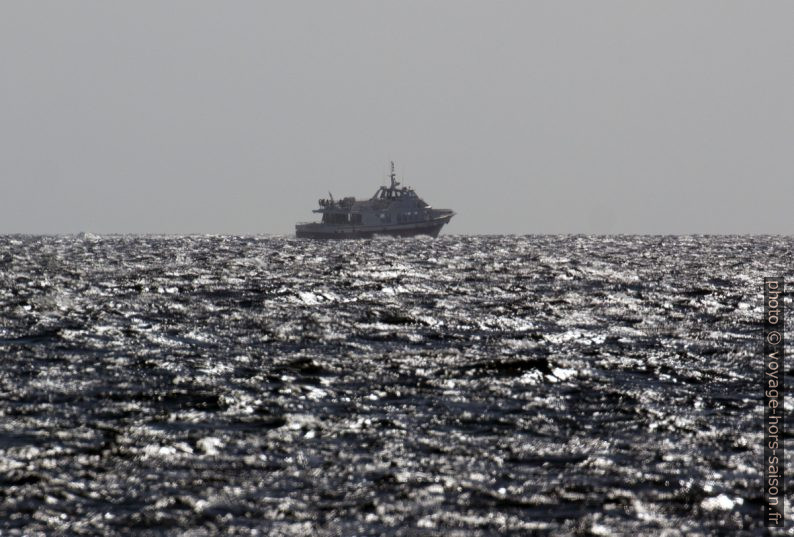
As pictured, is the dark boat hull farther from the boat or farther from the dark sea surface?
the dark sea surface

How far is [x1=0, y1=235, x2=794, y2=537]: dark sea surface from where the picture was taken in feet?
37.6

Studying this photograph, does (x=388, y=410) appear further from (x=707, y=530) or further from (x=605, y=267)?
(x=605, y=267)

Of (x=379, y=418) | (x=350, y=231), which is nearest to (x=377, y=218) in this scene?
(x=350, y=231)

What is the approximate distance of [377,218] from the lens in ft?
441

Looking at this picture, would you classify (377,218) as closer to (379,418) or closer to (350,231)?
(350,231)

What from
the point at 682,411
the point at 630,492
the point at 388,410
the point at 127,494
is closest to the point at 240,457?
the point at 127,494

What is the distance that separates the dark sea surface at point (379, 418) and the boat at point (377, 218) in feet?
323

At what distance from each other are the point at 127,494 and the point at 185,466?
4.34ft

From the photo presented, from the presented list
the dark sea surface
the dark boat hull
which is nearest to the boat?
the dark boat hull

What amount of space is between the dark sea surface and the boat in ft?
323

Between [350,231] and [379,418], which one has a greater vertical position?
[350,231]

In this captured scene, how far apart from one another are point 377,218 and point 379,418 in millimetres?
118540

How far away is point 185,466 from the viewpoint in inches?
520

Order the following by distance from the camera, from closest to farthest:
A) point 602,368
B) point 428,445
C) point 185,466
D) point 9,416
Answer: point 185,466 < point 428,445 < point 9,416 < point 602,368
